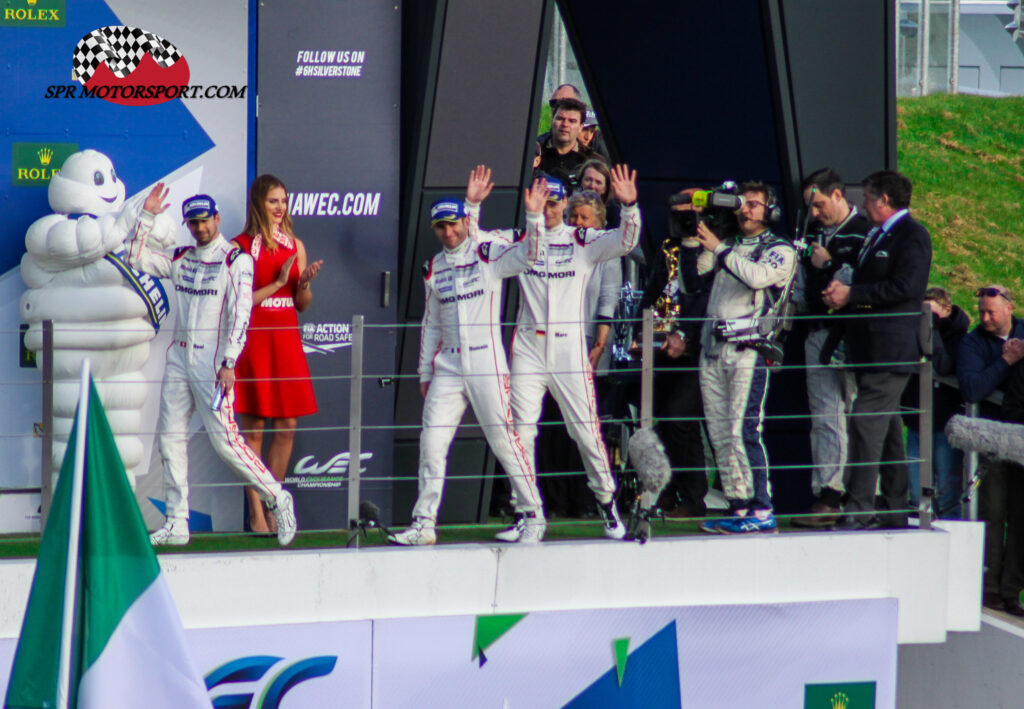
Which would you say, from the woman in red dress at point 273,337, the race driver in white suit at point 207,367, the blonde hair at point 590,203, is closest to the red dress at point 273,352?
the woman in red dress at point 273,337

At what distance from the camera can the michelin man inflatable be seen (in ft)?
21.3

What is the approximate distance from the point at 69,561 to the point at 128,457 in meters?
3.26

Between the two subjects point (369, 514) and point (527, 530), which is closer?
point (369, 514)

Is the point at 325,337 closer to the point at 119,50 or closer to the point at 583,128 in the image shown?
the point at 119,50

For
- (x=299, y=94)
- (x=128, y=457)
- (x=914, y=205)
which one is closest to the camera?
(x=128, y=457)

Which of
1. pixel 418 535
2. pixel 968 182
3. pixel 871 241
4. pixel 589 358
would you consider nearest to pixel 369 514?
pixel 418 535

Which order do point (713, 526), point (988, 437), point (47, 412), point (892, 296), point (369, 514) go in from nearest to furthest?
1. point (47, 412)
2. point (369, 514)
3. point (892, 296)
4. point (713, 526)
5. point (988, 437)

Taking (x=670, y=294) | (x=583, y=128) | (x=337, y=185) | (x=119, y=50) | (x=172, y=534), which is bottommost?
(x=172, y=534)

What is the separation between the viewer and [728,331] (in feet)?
20.9

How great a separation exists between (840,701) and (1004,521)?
1504 mm

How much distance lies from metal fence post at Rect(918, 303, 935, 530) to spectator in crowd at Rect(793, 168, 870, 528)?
36cm

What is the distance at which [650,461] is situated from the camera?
6.12 m

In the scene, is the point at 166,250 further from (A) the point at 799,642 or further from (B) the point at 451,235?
(A) the point at 799,642

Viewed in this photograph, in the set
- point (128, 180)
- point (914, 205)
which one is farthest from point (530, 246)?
point (914, 205)
